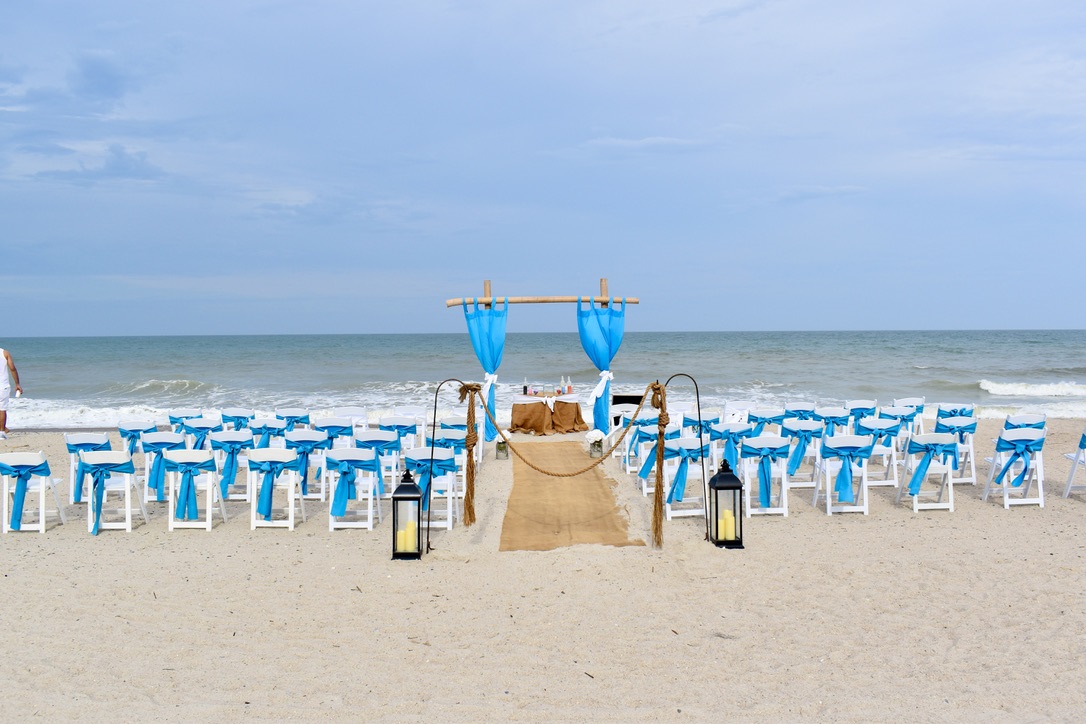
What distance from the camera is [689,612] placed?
202 inches

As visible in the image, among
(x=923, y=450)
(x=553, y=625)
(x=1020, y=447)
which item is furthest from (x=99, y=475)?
(x=1020, y=447)

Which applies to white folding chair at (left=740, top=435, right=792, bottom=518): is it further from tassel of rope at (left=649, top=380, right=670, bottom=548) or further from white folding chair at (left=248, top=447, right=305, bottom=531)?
white folding chair at (left=248, top=447, right=305, bottom=531)

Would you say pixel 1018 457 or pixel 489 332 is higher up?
pixel 489 332

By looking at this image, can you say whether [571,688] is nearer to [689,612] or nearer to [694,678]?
[694,678]

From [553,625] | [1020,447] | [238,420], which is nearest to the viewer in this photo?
[553,625]

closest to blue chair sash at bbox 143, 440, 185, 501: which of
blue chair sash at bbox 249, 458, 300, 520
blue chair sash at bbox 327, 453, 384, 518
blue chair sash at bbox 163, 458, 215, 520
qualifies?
blue chair sash at bbox 163, 458, 215, 520

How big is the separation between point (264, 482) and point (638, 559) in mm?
3525

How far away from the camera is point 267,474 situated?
24.1 feet

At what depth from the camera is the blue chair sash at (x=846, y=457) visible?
296 inches

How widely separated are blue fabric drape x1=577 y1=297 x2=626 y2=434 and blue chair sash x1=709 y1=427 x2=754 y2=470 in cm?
240

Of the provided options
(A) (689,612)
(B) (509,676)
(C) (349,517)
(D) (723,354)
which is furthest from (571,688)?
(D) (723,354)

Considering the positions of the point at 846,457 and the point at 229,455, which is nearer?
the point at 846,457

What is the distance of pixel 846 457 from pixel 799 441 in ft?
4.94

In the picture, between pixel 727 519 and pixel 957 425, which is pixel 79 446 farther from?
pixel 957 425
